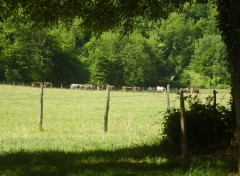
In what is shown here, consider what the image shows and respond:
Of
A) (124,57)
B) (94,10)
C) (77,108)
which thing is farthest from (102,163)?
(124,57)

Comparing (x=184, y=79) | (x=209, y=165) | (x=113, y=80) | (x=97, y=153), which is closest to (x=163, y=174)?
(x=209, y=165)

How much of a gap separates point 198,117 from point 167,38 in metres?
133

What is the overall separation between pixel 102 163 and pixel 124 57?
11221 cm

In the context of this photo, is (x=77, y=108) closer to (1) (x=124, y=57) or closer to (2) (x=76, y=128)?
(2) (x=76, y=128)

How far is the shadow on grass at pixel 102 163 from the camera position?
7.66m

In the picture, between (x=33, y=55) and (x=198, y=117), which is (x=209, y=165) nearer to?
(x=198, y=117)

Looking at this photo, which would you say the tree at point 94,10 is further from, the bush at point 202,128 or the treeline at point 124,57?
the treeline at point 124,57

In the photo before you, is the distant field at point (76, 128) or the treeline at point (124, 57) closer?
the distant field at point (76, 128)

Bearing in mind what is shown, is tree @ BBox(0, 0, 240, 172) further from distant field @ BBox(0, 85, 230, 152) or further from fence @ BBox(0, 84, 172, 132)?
fence @ BBox(0, 84, 172, 132)

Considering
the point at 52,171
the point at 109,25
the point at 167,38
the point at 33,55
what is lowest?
the point at 52,171

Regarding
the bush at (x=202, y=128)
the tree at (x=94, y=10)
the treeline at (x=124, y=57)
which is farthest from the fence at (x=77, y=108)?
the treeline at (x=124, y=57)

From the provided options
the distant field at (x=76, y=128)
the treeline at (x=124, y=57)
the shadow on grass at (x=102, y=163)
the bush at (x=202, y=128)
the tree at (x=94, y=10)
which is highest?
the treeline at (x=124, y=57)

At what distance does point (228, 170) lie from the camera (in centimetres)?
761

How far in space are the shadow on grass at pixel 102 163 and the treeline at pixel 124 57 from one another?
79.2 m
